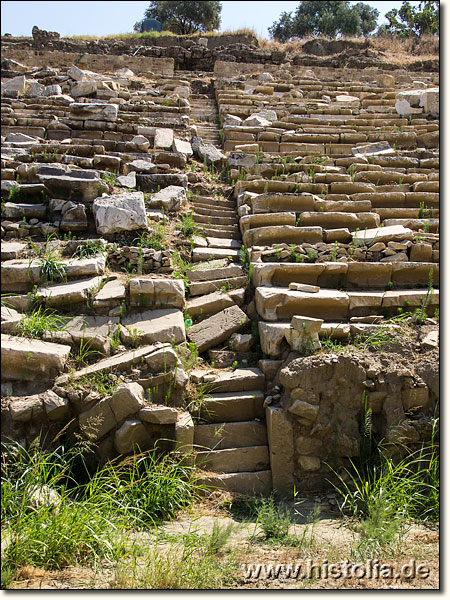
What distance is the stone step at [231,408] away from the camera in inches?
166

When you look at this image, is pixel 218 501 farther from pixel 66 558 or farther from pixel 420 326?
pixel 420 326

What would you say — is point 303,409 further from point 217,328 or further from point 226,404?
point 217,328

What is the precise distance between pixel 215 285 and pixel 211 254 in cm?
55

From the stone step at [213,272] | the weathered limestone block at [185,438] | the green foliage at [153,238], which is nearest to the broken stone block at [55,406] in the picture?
the weathered limestone block at [185,438]

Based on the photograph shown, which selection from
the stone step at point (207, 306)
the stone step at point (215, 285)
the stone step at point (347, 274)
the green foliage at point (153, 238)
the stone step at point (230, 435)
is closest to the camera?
the stone step at point (230, 435)

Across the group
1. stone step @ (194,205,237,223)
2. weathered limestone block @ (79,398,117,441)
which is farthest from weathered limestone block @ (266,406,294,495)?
stone step @ (194,205,237,223)

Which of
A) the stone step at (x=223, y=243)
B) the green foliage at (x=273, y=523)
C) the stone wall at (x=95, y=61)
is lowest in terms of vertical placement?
the green foliage at (x=273, y=523)

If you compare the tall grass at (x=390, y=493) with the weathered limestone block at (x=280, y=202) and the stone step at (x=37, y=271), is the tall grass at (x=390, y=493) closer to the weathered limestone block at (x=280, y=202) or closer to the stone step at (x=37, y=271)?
the stone step at (x=37, y=271)

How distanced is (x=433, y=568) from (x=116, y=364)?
2.52 meters

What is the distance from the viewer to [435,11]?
20.7 m

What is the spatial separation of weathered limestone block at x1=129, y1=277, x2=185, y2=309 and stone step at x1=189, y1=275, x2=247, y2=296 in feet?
1.18

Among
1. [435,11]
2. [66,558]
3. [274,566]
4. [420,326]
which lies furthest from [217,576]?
[435,11]

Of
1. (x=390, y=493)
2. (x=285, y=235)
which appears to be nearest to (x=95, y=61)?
(x=285, y=235)

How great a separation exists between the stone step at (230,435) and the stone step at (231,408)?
72 mm
